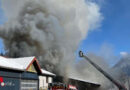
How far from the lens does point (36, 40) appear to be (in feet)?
124

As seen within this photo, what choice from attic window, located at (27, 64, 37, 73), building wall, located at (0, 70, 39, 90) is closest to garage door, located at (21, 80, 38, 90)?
building wall, located at (0, 70, 39, 90)

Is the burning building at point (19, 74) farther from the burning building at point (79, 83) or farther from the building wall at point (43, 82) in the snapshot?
the burning building at point (79, 83)

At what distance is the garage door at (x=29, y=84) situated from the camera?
48.9ft

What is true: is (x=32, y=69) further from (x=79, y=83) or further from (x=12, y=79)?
(x=79, y=83)

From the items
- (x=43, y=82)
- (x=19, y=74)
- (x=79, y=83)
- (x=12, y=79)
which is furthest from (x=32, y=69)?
(x=79, y=83)

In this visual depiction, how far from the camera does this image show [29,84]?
16.0 m

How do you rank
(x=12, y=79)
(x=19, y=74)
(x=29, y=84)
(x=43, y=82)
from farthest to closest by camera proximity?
(x=43, y=82) → (x=29, y=84) → (x=19, y=74) → (x=12, y=79)

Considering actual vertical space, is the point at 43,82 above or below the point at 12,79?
below

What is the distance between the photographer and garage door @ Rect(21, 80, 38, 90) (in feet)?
48.9

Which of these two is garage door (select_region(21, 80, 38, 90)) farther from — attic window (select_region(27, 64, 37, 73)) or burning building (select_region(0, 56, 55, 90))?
attic window (select_region(27, 64, 37, 73))

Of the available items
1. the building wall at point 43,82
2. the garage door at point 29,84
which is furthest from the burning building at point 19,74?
the building wall at point 43,82

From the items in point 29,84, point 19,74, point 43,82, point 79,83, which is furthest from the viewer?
point 79,83

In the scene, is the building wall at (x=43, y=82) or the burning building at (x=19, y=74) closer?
the burning building at (x=19, y=74)

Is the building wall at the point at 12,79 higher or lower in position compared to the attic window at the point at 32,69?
lower
